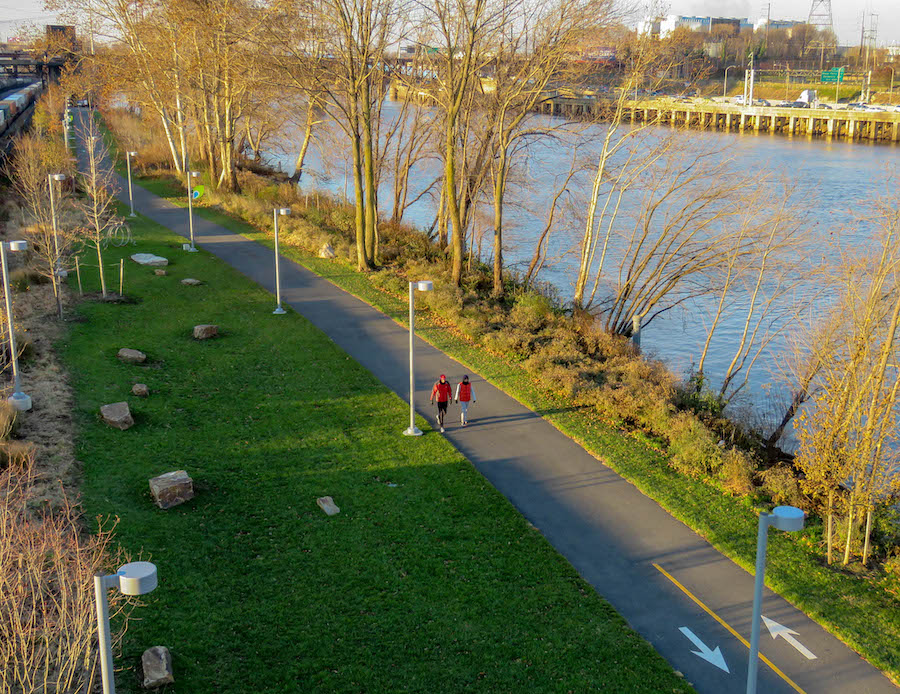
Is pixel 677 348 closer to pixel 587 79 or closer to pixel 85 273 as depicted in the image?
pixel 587 79

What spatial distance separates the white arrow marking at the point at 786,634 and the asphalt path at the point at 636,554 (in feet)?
0.08

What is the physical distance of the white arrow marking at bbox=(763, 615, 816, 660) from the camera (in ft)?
41.8

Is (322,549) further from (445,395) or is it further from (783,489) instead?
(783,489)

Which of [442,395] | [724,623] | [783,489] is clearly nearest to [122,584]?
[724,623]

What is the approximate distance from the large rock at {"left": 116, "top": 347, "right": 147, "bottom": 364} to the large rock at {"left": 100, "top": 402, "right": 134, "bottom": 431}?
12.4 ft

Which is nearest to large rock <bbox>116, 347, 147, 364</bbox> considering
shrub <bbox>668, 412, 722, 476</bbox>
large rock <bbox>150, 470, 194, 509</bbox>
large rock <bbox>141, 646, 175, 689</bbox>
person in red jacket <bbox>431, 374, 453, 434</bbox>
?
large rock <bbox>150, 470, 194, 509</bbox>

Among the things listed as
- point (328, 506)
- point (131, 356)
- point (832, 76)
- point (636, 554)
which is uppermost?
point (832, 76)

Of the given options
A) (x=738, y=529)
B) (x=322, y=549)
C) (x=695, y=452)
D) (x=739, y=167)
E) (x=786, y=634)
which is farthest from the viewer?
(x=739, y=167)

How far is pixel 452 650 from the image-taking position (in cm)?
1264

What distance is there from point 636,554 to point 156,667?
8.49 meters

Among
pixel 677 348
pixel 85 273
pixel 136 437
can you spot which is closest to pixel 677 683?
pixel 136 437

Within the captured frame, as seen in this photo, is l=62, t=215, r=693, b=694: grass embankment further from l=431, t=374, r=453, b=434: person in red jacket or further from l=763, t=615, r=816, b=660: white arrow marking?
l=763, t=615, r=816, b=660: white arrow marking

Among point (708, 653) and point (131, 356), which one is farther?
point (131, 356)

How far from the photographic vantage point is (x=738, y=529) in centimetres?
1598
